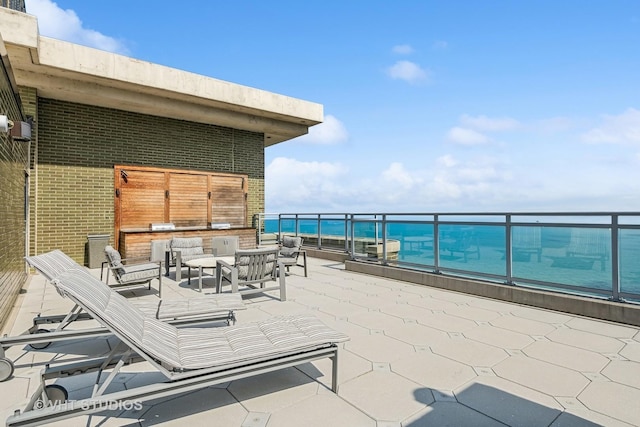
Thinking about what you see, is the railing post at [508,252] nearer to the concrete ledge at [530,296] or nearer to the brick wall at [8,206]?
the concrete ledge at [530,296]

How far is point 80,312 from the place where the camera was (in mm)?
3422

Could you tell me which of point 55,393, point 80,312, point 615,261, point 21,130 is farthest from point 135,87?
point 615,261

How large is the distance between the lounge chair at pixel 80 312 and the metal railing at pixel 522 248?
4.02 metres

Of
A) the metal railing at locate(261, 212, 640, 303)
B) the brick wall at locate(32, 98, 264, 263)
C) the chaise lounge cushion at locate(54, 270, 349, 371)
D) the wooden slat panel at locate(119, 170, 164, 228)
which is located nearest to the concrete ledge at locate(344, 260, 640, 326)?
the metal railing at locate(261, 212, 640, 303)

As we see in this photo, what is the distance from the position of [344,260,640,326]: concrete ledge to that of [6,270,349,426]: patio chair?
12.2 ft

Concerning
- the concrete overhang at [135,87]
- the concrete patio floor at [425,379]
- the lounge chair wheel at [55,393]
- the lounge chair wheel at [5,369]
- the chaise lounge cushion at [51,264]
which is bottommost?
the concrete patio floor at [425,379]

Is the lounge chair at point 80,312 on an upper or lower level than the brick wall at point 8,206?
lower

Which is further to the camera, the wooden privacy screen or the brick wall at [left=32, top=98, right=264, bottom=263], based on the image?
the wooden privacy screen

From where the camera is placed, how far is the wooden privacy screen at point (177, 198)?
9367 mm

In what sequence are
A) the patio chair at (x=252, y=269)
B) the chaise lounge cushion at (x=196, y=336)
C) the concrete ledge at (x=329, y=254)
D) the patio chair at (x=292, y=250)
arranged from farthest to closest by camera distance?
the concrete ledge at (x=329, y=254), the patio chair at (x=292, y=250), the patio chair at (x=252, y=269), the chaise lounge cushion at (x=196, y=336)

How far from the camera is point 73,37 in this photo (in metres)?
7.31

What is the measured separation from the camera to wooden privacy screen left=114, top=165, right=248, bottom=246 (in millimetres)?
9367

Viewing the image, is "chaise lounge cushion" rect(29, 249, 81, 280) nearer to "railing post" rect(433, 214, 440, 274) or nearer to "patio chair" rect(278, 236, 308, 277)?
"patio chair" rect(278, 236, 308, 277)

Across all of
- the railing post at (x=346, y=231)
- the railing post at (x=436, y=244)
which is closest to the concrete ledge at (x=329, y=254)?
the railing post at (x=346, y=231)
